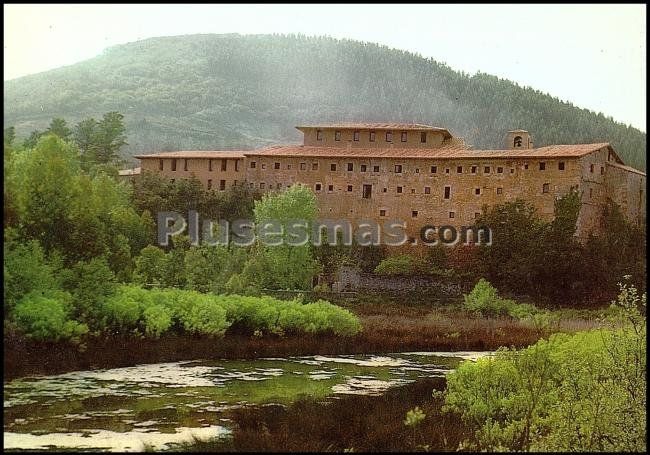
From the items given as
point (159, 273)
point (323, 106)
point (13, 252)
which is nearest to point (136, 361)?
point (13, 252)

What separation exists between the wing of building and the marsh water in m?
17.7

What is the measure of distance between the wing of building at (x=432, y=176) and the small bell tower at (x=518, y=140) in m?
0.45

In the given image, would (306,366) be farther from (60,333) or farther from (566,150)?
(566,150)

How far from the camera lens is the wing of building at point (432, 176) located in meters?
36.5

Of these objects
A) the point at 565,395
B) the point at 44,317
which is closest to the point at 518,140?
the point at 565,395

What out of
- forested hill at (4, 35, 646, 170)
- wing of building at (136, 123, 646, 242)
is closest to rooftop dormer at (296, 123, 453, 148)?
wing of building at (136, 123, 646, 242)

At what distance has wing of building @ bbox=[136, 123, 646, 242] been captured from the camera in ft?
120

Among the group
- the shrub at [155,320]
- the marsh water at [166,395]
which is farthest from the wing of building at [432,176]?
the shrub at [155,320]

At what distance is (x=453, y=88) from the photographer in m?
42.4

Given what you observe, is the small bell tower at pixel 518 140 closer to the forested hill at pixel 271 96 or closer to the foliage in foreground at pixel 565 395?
the forested hill at pixel 271 96

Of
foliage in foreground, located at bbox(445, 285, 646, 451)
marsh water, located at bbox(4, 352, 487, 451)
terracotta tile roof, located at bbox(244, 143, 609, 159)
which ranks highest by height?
terracotta tile roof, located at bbox(244, 143, 609, 159)

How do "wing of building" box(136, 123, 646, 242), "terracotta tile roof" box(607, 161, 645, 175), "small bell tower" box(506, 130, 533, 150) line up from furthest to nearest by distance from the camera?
1. "small bell tower" box(506, 130, 533, 150)
2. "terracotta tile roof" box(607, 161, 645, 175)
3. "wing of building" box(136, 123, 646, 242)

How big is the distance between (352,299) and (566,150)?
562 inches

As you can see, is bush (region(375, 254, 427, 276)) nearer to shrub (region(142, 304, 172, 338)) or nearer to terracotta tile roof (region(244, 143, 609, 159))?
terracotta tile roof (region(244, 143, 609, 159))
